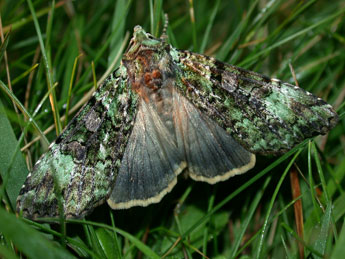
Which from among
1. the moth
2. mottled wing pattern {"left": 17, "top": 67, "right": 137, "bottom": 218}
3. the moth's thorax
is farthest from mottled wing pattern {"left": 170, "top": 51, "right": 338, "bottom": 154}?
mottled wing pattern {"left": 17, "top": 67, "right": 137, "bottom": 218}

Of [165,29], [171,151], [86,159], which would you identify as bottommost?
[86,159]

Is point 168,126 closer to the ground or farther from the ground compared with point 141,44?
closer to the ground

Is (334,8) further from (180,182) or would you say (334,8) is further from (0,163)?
(0,163)

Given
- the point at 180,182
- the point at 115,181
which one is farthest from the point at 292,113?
the point at 115,181

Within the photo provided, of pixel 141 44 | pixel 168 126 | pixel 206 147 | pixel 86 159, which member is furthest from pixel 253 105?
pixel 86 159

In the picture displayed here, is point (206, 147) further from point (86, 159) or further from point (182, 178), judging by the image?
point (86, 159)

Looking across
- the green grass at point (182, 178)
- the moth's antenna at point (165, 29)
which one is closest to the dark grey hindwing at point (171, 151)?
the green grass at point (182, 178)
